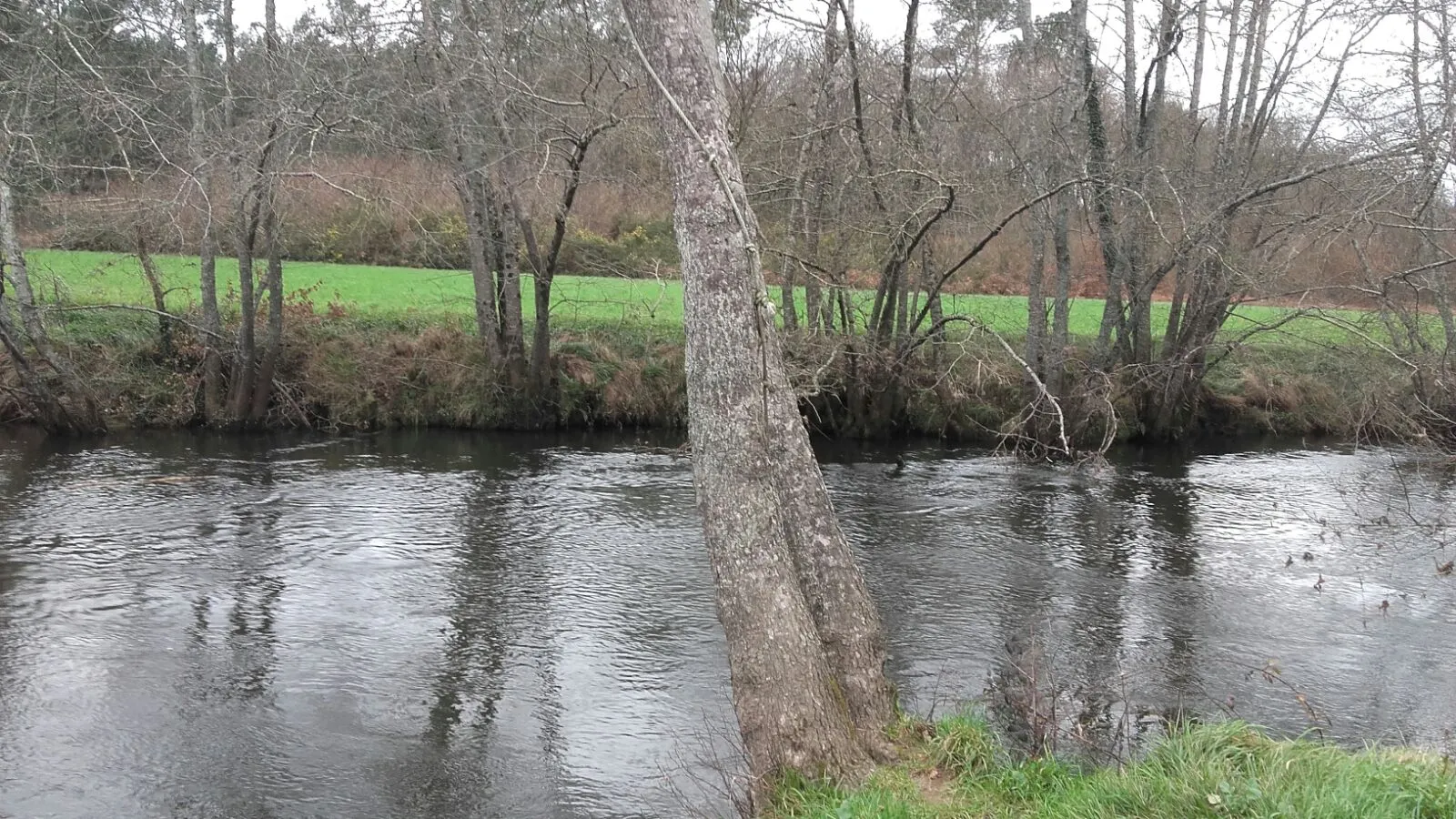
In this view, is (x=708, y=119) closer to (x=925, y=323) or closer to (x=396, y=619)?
(x=396, y=619)

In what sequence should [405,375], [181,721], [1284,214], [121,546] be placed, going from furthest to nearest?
[405,375]
[1284,214]
[121,546]
[181,721]

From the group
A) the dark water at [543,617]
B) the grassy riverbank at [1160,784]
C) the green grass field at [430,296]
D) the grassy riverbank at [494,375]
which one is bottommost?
the dark water at [543,617]

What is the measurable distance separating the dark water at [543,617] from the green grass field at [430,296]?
212 inches

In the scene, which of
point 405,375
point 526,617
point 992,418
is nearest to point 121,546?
point 526,617

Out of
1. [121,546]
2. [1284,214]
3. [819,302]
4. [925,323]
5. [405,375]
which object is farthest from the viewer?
[925,323]

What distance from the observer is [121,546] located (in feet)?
38.9

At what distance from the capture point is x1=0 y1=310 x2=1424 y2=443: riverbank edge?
62.5 ft

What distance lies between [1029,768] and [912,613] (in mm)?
4096

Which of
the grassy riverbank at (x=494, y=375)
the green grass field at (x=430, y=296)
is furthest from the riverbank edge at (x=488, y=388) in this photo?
the green grass field at (x=430, y=296)

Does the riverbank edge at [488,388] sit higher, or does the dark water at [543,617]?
the riverbank edge at [488,388]

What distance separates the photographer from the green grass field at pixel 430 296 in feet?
70.4

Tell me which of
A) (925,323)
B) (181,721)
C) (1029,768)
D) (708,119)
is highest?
(708,119)

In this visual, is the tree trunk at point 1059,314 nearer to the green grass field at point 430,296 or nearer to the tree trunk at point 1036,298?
the tree trunk at point 1036,298

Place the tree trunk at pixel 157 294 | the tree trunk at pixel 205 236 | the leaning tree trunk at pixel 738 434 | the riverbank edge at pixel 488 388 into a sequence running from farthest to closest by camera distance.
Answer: the riverbank edge at pixel 488 388 < the tree trunk at pixel 157 294 < the tree trunk at pixel 205 236 < the leaning tree trunk at pixel 738 434
